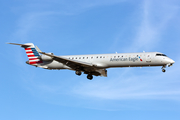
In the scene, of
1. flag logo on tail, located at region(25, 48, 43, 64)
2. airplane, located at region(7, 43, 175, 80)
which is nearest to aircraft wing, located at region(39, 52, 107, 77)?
airplane, located at region(7, 43, 175, 80)

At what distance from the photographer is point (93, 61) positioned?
33906mm

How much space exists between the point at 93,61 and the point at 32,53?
8.82 metres

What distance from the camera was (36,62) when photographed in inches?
1426

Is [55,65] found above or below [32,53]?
below

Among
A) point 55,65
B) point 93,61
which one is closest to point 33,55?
point 55,65

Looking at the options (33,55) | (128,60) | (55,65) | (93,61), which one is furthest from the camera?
(33,55)

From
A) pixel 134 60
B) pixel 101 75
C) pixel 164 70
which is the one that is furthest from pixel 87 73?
pixel 164 70

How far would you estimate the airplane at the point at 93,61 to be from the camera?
3222cm

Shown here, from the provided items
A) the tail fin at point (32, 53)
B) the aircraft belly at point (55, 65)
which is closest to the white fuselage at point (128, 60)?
the aircraft belly at point (55, 65)

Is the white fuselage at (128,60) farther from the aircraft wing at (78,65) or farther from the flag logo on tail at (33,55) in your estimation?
the flag logo on tail at (33,55)

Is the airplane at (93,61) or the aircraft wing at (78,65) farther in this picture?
the aircraft wing at (78,65)

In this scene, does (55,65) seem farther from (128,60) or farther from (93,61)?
(128,60)

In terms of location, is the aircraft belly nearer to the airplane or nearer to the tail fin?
the airplane

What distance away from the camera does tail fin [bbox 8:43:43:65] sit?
36.3 metres
